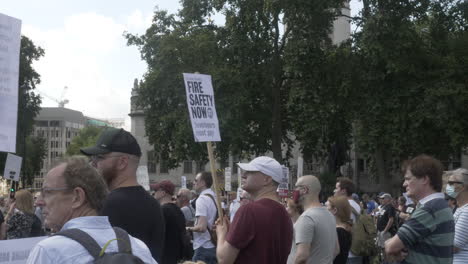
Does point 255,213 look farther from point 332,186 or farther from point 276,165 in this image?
point 332,186

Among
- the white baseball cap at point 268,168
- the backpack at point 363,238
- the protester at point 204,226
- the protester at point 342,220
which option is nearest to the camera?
the white baseball cap at point 268,168

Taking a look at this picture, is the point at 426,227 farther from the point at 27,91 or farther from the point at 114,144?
the point at 27,91

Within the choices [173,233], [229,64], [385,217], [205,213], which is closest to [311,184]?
[173,233]

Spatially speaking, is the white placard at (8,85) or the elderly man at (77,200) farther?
the white placard at (8,85)

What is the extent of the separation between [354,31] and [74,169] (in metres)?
30.9

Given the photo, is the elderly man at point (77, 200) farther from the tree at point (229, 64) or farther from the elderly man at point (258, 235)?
the tree at point (229, 64)

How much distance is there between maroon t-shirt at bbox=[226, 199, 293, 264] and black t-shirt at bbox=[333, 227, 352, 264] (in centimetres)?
246

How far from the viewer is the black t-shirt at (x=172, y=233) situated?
7406 millimetres

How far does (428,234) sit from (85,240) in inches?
113

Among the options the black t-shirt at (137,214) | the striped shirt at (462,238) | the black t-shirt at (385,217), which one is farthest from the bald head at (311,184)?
the black t-shirt at (385,217)

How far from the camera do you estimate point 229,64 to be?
35.2 metres

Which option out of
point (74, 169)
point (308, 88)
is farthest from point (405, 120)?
point (74, 169)

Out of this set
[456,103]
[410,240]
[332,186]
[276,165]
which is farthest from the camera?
[332,186]

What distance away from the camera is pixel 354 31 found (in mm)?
33000
